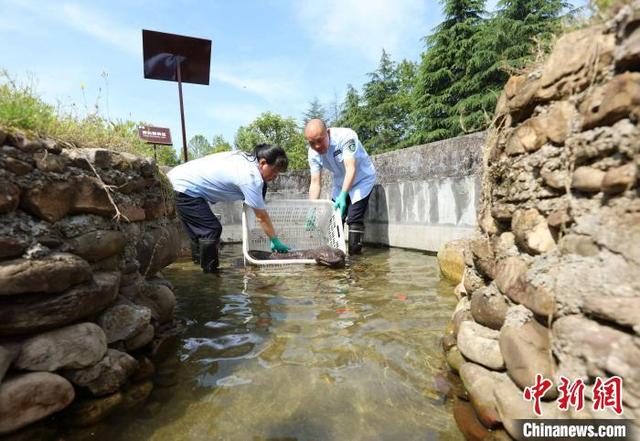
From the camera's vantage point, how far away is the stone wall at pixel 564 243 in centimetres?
110

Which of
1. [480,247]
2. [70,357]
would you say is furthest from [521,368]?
[70,357]

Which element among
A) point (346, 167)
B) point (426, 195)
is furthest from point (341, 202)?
point (426, 195)

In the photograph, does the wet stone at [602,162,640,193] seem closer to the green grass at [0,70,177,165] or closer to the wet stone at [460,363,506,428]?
the wet stone at [460,363,506,428]

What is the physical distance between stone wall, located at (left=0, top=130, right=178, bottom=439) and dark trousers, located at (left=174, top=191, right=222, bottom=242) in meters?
1.92

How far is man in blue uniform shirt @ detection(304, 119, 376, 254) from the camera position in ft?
15.9

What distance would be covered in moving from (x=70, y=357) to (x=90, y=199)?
2.29ft

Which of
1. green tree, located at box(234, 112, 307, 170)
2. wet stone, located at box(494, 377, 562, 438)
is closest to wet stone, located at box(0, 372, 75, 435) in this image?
wet stone, located at box(494, 377, 562, 438)

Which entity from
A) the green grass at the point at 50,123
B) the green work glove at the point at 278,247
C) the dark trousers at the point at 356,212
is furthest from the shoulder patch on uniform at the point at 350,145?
the green grass at the point at 50,123

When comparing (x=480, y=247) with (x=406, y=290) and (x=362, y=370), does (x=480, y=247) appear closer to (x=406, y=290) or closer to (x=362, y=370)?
(x=362, y=370)

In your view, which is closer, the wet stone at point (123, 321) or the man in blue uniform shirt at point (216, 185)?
the wet stone at point (123, 321)

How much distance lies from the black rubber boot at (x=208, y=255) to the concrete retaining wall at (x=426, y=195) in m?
2.82

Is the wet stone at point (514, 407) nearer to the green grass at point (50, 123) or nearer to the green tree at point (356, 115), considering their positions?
the green grass at point (50, 123)

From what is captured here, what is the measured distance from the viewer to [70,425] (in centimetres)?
143

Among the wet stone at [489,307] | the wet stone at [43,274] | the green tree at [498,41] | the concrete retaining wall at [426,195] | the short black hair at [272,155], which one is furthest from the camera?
the green tree at [498,41]
